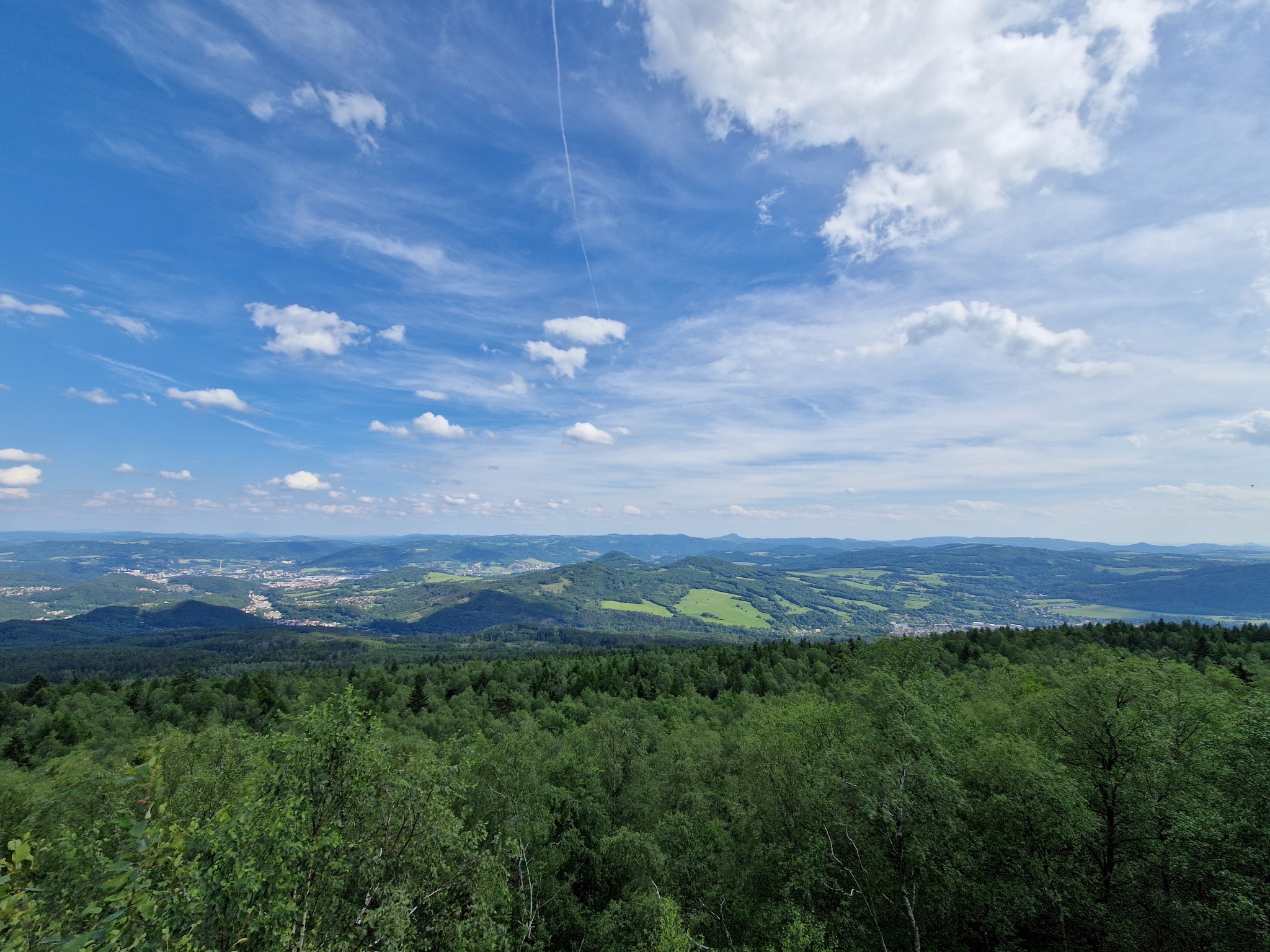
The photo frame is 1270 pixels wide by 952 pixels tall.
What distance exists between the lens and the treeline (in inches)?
484

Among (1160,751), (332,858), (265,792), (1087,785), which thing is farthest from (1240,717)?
(265,792)

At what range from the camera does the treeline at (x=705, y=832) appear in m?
12.3

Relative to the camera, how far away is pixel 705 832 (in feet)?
113

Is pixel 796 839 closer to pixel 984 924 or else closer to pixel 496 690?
pixel 984 924

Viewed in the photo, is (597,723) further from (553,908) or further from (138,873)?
(138,873)

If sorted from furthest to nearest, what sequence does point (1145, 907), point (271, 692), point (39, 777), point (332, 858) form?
point (271, 692), point (39, 777), point (1145, 907), point (332, 858)

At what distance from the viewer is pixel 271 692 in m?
94.2

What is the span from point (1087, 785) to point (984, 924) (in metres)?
8.90

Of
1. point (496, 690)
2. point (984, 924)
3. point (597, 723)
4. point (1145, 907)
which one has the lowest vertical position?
point (496, 690)

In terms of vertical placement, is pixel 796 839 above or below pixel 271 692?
above

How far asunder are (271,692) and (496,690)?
41.7 m

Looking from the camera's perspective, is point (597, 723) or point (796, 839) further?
point (597, 723)

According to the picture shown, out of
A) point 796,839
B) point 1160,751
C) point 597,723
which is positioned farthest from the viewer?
point 597,723

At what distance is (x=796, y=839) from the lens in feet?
105
